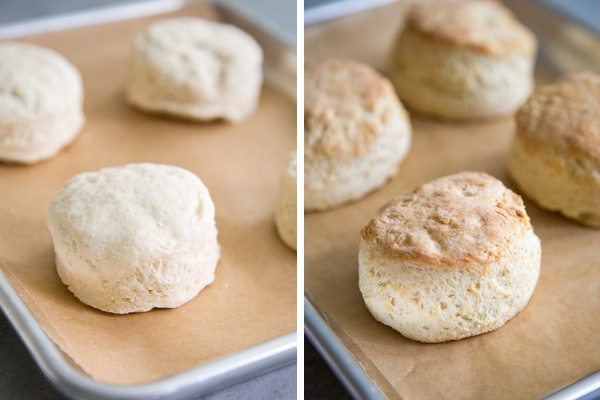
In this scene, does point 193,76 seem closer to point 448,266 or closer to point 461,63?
point 461,63

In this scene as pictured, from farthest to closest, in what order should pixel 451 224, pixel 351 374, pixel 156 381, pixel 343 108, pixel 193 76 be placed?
pixel 193 76, pixel 343 108, pixel 451 224, pixel 351 374, pixel 156 381

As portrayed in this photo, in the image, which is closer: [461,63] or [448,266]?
[448,266]

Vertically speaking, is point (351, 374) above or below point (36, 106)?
below

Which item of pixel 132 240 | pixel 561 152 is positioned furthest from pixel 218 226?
pixel 561 152

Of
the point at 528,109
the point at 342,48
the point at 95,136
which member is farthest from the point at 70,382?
the point at 342,48

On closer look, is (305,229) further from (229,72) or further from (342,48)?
(342,48)

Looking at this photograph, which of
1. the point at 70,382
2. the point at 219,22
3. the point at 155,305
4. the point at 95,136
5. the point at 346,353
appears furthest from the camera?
the point at 219,22

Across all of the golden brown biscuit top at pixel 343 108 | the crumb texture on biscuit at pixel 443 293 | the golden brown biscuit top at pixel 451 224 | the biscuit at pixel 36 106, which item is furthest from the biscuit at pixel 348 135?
the biscuit at pixel 36 106
